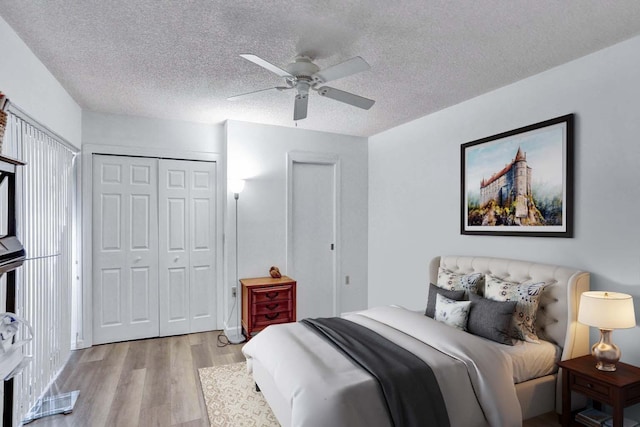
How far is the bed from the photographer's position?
194 cm

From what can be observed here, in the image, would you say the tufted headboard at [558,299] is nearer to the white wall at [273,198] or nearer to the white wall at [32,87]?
the white wall at [273,198]

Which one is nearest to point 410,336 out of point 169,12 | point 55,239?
point 169,12

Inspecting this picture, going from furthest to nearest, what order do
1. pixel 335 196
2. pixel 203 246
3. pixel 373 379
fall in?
1. pixel 335 196
2. pixel 203 246
3. pixel 373 379

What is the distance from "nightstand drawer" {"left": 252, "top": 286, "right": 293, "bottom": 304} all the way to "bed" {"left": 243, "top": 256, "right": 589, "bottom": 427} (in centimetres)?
115

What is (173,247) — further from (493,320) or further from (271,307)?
(493,320)

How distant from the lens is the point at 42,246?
2910 mm

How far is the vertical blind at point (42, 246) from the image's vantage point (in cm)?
248

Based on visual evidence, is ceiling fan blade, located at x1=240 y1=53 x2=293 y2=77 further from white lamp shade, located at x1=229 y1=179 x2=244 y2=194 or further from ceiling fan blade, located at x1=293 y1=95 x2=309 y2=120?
white lamp shade, located at x1=229 y1=179 x2=244 y2=194

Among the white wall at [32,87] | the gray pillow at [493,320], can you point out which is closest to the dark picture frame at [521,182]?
the gray pillow at [493,320]

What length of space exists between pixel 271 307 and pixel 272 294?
149 millimetres

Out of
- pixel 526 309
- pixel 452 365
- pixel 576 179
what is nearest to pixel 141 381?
pixel 452 365

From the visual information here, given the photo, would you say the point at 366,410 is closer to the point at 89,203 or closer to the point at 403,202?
the point at 403,202

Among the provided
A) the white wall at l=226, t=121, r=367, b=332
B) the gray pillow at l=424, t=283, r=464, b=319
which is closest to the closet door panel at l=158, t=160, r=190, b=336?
the white wall at l=226, t=121, r=367, b=332

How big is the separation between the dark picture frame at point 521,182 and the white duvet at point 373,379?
1.22 metres
